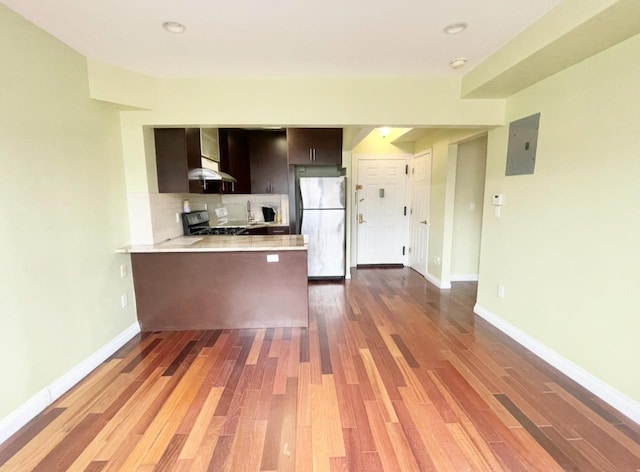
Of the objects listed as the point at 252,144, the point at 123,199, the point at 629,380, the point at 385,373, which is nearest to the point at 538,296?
the point at 629,380

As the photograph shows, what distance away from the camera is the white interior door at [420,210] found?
15.9ft

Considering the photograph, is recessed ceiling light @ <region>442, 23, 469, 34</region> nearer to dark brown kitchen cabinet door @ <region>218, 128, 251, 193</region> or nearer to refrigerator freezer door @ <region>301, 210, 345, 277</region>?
refrigerator freezer door @ <region>301, 210, 345, 277</region>

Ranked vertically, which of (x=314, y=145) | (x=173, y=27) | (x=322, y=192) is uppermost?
(x=173, y=27)

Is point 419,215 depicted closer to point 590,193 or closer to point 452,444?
point 590,193

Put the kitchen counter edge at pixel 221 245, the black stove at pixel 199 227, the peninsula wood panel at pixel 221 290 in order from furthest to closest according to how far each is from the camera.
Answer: the black stove at pixel 199 227
the peninsula wood panel at pixel 221 290
the kitchen counter edge at pixel 221 245

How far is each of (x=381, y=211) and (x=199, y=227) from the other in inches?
124

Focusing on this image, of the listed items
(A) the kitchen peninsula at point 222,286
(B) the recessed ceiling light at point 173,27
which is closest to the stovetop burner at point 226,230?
(A) the kitchen peninsula at point 222,286

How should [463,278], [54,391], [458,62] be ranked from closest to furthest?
[54,391] → [458,62] → [463,278]

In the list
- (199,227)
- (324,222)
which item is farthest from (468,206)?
(199,227)

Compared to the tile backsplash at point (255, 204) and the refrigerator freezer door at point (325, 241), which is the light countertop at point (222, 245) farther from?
the tile backsplash at point (255, 204)

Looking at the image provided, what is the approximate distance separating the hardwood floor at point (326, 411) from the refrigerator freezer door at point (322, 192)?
2.20 meters

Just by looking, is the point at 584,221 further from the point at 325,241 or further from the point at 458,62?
the point at 325,241

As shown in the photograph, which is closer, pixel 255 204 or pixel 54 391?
pixel 54 391

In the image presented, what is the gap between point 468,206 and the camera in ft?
14.9
